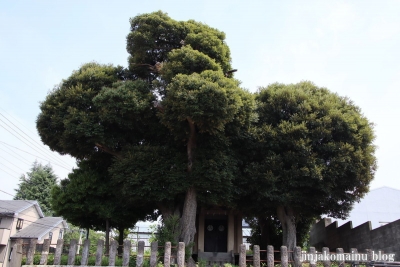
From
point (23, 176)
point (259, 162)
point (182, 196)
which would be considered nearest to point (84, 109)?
point (182, 196)

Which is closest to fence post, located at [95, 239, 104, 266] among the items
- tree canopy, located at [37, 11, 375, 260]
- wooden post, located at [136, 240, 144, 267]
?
wooden post, located at [136, 240, 144, 267]

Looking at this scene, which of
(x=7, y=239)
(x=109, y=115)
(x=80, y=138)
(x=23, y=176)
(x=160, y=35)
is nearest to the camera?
(x=109, y=115)

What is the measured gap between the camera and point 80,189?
1546cm

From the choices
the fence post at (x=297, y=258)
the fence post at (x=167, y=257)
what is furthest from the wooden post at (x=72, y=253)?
the fence post at (x=297, y=258)

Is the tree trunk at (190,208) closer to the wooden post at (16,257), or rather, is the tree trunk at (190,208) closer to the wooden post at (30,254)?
the wooden post at (30,254)

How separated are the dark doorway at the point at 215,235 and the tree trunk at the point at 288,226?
14.7ft

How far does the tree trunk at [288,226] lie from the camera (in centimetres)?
1602

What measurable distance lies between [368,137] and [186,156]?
8360mm

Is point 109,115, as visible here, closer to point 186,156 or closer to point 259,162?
point 186,156

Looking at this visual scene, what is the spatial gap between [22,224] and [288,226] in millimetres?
20620

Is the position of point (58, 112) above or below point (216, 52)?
below

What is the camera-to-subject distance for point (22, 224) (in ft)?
86.7

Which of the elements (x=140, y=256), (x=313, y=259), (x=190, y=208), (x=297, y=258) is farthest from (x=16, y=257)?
(x=313, y=259)

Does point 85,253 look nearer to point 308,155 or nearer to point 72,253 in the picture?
point 72,253
